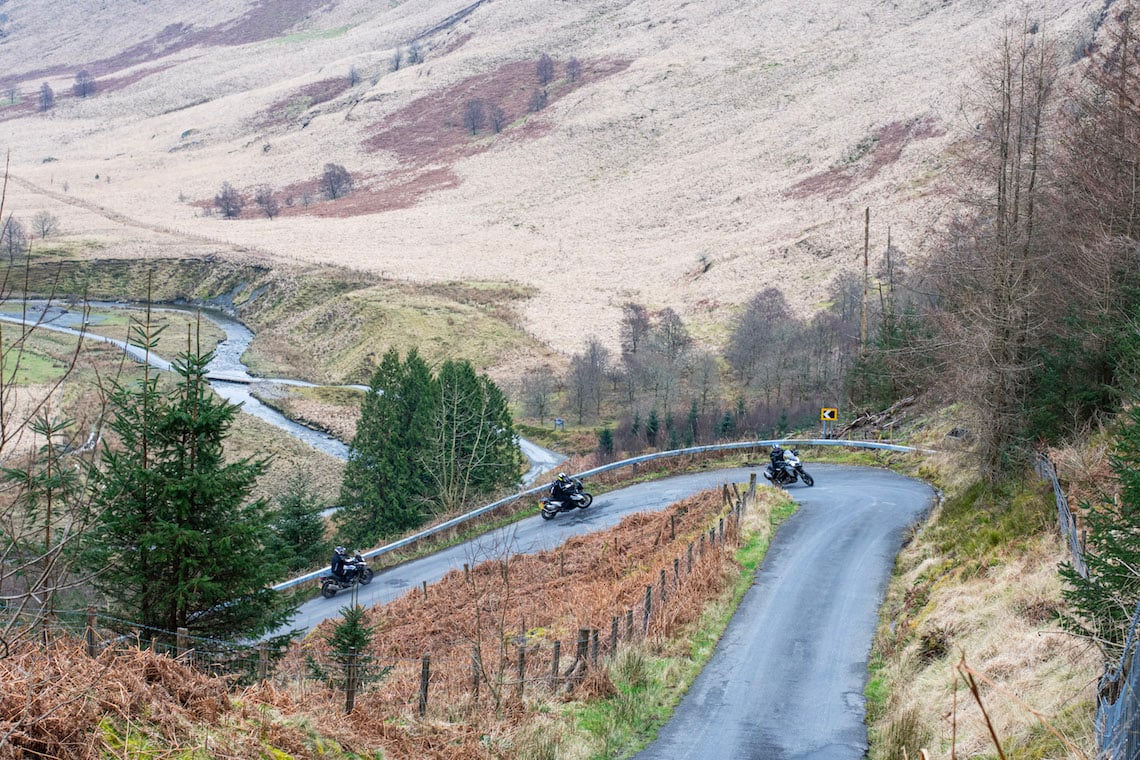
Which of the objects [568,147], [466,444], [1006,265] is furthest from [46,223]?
[1006,265]

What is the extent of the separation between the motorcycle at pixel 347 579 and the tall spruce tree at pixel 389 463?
889 centimetres

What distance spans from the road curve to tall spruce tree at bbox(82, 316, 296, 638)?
6.95 meters

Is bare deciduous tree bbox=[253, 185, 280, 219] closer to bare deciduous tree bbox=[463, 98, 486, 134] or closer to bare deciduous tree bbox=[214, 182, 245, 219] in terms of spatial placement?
bare deciduous tree bbox=[214, 182, 245, 219]

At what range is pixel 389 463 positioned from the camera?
39406mm

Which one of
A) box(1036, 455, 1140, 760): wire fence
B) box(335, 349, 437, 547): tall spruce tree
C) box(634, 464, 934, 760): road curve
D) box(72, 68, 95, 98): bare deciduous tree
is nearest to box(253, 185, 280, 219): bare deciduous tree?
box(335, 349, 437, 547): tall spruce tree

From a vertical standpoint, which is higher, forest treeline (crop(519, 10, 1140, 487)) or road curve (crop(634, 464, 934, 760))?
forest treeline (crop(519, 10, 1140, 487))

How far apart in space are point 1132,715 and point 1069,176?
21.0 m

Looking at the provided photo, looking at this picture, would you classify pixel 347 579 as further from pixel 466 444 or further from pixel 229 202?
pixel 229 202

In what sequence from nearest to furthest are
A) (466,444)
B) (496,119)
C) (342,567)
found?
(342,567) → (466,444) → (496,119)

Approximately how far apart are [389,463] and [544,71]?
12407 centimetres

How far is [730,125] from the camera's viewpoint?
124 meters

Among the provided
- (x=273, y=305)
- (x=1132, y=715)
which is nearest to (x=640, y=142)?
(x=273, y=305)

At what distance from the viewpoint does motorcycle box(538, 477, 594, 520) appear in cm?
3009

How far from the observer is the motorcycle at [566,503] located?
3009cm
